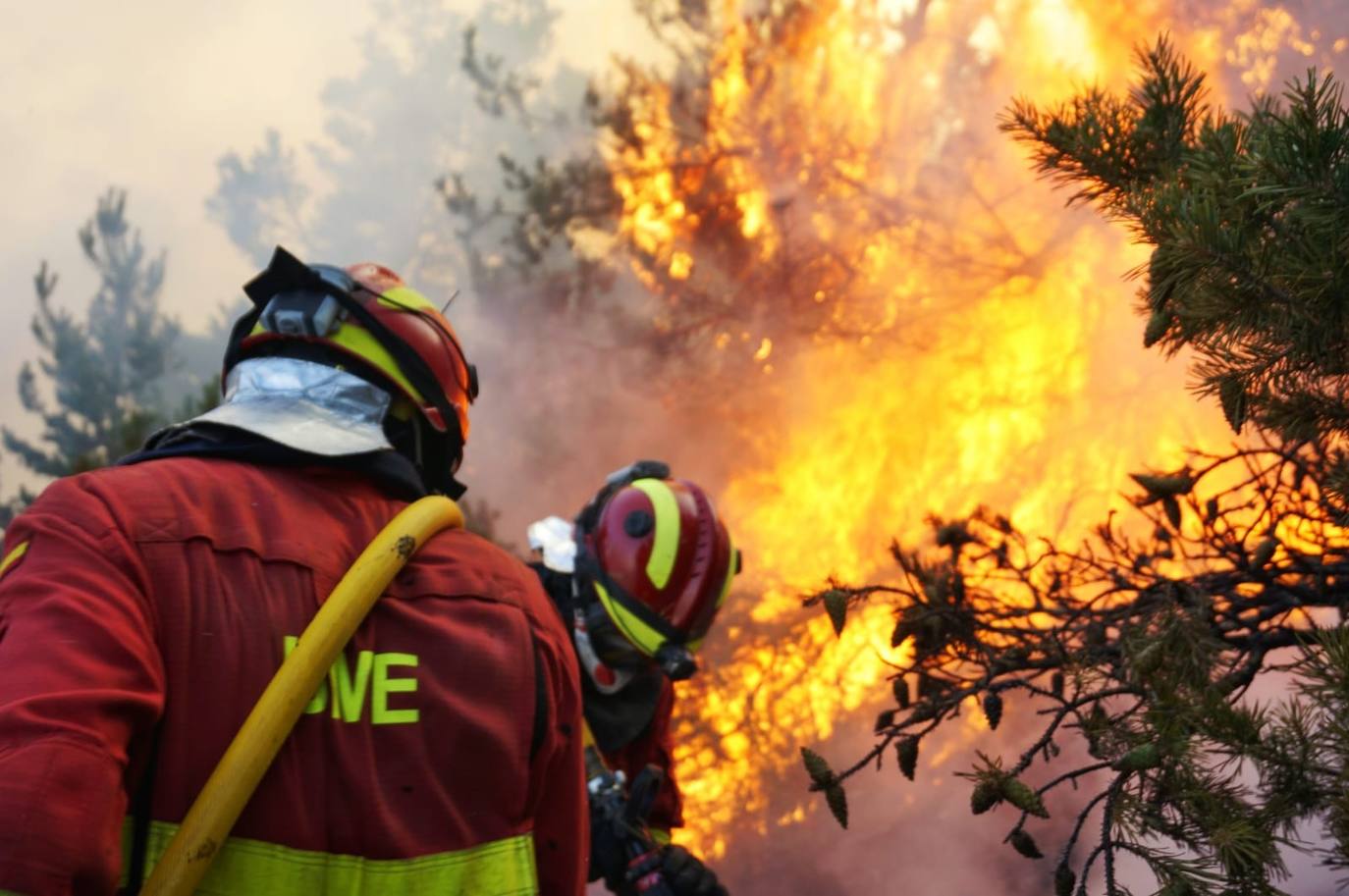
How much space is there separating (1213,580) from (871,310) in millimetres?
5040

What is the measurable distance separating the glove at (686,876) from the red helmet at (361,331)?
5.52 ft

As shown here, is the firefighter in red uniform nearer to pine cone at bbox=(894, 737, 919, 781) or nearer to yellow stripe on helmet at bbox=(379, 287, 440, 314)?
yellow stripe on helmet at bbox=(379, 287, 440, 314)

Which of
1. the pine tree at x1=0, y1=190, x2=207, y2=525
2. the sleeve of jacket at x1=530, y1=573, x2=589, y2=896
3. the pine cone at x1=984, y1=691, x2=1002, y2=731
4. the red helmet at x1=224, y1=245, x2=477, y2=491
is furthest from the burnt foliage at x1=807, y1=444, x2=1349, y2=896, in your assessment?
the pine tree at x1=0, y1=190, x2=207, y2=525

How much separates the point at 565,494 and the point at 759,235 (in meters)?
2.78

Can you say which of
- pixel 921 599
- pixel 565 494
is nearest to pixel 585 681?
pixel 921 599

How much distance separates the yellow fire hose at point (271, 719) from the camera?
1589 millimetres

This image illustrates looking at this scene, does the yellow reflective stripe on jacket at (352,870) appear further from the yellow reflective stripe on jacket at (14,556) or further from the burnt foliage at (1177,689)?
the burnt foliage at (1177,689)

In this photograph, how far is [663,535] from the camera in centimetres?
419

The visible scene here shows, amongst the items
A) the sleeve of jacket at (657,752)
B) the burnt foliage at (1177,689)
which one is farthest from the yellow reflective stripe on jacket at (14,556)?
the sleeve of jacket at (657,752)

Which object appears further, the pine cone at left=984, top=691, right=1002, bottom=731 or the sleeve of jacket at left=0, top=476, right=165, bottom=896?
the pine cone at left=984, top=691, right=1002, bottom=731

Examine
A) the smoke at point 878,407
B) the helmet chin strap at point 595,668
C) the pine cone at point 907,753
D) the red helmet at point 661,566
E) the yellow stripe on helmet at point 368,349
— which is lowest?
the pine cone at point 907,753

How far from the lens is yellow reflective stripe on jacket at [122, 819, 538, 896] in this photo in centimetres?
168

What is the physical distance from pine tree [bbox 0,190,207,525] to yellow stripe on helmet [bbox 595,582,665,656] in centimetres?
1205

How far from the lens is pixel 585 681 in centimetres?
435
